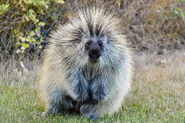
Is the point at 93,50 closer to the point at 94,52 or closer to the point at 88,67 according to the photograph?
the point at 94,52

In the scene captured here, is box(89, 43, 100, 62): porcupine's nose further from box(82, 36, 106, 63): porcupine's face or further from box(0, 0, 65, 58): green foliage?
box(0, 0, 65, 58): green foliage

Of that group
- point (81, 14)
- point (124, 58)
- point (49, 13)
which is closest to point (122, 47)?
point (124, 58)

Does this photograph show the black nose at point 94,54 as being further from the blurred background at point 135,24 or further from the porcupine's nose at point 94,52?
the blurred background at point 135,24

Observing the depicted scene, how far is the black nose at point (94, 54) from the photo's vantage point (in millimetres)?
3299

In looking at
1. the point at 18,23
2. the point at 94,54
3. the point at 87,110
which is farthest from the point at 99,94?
the point at 18,23

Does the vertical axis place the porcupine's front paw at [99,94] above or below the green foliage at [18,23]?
below

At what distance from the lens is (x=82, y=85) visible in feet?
11.8

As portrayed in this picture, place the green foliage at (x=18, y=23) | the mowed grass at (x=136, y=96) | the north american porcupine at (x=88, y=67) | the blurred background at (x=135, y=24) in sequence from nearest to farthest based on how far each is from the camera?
1. the north american porcupine at (x=88, y=67)
2. the mowed grass at (x=136, y=96)
3. the green foliage at (x=18, y=23)
4. the blurred background at (x=135, y=24)

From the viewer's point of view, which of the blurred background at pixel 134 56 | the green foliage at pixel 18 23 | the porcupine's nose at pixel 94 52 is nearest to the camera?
the porcupine's nose at pixel 94 52

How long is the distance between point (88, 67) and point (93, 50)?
0.31m

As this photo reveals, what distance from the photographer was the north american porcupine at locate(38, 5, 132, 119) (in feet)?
11.3

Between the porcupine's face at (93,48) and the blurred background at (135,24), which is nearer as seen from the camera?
the porcupine's face at (93,48)

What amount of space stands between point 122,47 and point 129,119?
31.1 inches

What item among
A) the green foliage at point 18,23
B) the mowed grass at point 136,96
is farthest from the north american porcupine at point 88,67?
the green foliage at point 18,23
